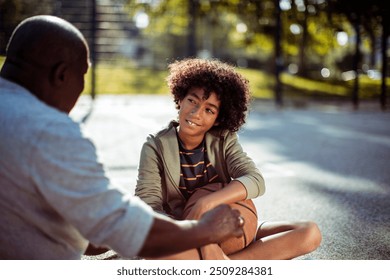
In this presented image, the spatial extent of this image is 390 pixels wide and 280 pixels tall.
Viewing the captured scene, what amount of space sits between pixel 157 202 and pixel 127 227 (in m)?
1.28

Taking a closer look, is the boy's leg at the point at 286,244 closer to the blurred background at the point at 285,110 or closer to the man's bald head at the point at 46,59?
the blurred background at the point at 285,110

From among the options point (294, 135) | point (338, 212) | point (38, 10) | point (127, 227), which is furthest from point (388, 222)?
point (38, 10)

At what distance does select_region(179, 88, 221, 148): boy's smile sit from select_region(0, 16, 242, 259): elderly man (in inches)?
46.9

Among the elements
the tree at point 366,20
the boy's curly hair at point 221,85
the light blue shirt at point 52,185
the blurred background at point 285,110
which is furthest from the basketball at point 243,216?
the tree at point 366,20

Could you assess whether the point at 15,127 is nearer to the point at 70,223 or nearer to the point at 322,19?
the point at 70,223

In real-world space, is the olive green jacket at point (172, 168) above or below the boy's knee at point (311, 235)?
above

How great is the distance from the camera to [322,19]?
70.1ft

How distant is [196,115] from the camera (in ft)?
9.61

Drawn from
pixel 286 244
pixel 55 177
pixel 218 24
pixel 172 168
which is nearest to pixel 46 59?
pixel 55 177

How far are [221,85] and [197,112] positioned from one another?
28 cm

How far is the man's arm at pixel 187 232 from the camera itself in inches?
64.6

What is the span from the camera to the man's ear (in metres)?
1.67

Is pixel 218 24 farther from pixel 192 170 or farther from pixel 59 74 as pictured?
pixel 59 74

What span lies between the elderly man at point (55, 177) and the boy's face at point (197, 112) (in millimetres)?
1191
